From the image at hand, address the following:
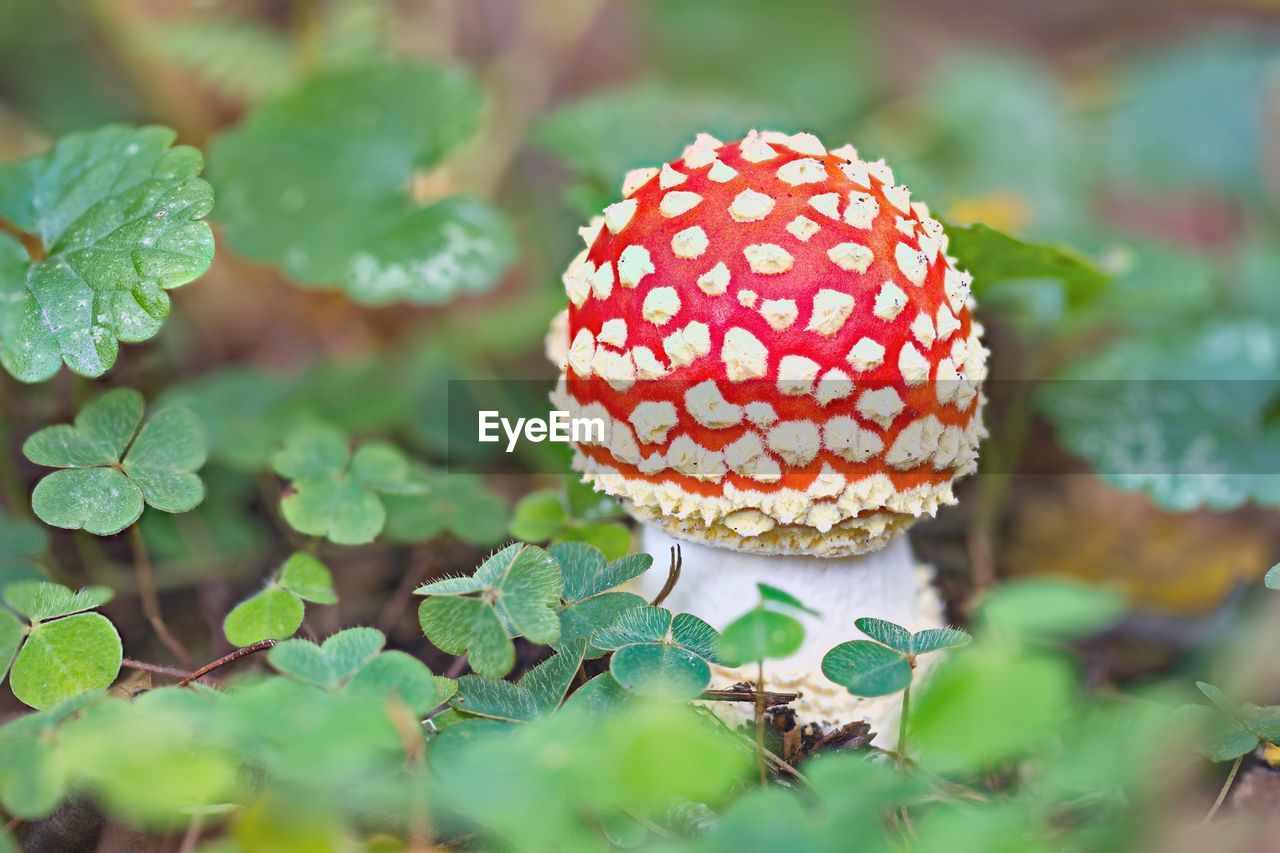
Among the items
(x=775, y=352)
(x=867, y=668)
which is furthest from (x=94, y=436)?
(x=867, y=668)

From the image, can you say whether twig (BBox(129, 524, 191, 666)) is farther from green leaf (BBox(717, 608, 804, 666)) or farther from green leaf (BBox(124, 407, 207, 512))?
green leaf (BBox(717, 608, 804, 666))

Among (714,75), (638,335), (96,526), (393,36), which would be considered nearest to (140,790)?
(96,526)

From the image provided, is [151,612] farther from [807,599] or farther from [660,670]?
[807,599]

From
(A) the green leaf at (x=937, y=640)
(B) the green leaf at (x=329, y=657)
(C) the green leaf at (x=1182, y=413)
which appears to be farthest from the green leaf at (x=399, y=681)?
(C) the green leaf at (x=1182, y=413)

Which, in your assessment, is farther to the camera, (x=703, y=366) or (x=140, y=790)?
(x=703, y=366)

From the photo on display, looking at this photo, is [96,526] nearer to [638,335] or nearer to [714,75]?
[638,335]

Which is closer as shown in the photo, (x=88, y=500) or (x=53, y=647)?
(x=53, y=647)
